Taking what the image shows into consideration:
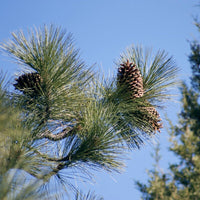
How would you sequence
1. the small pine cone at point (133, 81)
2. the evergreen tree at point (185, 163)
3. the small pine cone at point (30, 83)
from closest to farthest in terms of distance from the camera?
the evergreen tree at point (185, 163)
the small pine cone at point (30, 83)
the small pine cone at point (133, 81)

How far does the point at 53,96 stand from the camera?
2.65 m

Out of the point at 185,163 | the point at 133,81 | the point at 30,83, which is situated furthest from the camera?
the point at 133,81

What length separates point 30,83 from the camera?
264 centimetres

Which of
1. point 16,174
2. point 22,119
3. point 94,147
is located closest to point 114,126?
point 94,147

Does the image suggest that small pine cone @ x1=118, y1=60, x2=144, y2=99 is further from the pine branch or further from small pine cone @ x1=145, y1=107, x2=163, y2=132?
the pine branch

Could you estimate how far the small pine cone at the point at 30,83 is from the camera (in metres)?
2.62

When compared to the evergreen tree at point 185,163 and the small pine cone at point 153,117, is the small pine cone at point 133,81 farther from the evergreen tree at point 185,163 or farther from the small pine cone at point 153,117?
the evergreen tree at point 185,163

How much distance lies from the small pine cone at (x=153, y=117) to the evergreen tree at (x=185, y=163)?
2.26 ft

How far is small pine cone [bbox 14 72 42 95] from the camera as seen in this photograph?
2623 millimetres

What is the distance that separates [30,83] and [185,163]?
3.70ft

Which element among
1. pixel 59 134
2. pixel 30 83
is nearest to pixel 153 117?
pixel 59 134

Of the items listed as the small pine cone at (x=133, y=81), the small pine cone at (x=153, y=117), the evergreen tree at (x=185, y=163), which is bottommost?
the evergreen tree at (x=185, y=163)

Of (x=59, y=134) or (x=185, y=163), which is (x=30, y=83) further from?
(x=185, y=163)

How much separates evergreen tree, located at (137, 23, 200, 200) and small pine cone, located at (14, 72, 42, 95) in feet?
3.06
